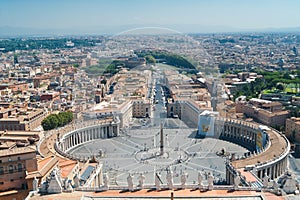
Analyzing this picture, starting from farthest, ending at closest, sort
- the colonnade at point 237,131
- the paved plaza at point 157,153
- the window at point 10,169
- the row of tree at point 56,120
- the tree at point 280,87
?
the tree at point 280,87
the row of tree at point 56,120
the colonnade at point 237,131
the paved plaza at point 157,153
the window at point 10,169

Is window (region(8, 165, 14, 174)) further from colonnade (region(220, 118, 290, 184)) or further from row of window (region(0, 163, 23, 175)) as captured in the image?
colonnade (region(220, 118, 290, 184))

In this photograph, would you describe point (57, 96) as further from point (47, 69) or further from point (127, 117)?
point (47, 69)

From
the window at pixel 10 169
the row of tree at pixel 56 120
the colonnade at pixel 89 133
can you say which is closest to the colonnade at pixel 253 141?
the colonnade at pixel 89 133

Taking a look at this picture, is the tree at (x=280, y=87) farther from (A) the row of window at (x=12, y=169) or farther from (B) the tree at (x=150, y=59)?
(A) the row of window at (x=12, y=169)

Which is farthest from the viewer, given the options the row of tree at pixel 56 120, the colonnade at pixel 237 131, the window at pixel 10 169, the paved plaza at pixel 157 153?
the row of tree at pixel 56 120

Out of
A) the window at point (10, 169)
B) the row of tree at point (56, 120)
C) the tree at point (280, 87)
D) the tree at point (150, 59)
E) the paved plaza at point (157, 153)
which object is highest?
the tree at point (150, 59)

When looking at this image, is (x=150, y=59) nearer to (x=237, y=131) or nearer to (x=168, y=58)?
(x=168, y=58)

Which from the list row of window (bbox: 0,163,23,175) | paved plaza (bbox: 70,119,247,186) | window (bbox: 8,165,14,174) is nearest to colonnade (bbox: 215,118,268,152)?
paved plaza (bbox: 70,119,247,186)
